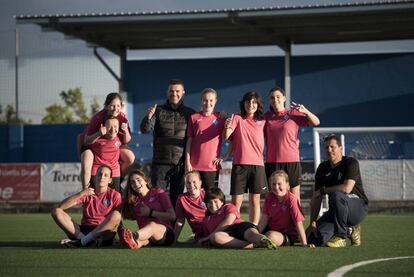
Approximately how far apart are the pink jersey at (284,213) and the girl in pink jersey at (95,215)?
172cm

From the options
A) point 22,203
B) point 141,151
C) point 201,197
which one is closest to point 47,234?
point 201,197

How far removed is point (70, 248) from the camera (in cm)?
946

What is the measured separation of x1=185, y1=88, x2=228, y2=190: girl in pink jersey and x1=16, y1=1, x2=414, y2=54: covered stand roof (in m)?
14.6

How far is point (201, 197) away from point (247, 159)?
37.4 inches

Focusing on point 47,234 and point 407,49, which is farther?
point 407,49

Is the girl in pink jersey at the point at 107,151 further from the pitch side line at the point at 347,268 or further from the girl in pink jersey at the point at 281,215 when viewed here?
the pitch side line at the point at 347,268

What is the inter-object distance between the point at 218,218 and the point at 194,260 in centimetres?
156

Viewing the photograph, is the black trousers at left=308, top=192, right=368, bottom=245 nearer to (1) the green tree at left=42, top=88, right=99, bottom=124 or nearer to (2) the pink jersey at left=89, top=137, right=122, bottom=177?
(2) the pink jersey at left=89, top=137, right=122, bottom=177

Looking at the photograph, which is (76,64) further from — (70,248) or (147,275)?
(147,275)

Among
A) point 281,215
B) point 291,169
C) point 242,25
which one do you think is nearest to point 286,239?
point 281,215

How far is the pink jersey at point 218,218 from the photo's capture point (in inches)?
372

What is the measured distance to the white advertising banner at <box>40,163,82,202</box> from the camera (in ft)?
71.1

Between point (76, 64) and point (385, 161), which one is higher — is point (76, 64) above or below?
above

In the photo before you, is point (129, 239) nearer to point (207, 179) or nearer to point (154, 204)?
point (154, 204)
